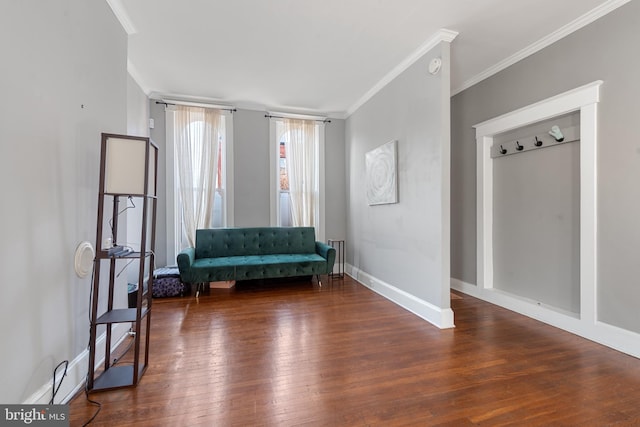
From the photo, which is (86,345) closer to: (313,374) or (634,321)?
(313,374)

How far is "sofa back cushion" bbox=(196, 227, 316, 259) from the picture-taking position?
13.6ft

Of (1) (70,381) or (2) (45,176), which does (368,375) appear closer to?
(1) (70,381)

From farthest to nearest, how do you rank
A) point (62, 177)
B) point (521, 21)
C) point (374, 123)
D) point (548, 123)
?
point (374, 123), point (548, 123), point (521, 21), point (62, 177)

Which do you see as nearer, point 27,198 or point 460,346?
point 27,198

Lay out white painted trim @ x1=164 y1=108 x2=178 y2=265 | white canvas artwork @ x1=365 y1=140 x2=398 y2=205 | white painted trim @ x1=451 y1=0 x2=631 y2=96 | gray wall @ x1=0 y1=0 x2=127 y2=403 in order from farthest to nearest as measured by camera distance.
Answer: white painted trim @ x1=164 y1=108 x2=178 y2=265, white canvas artwork @ x1=365 y1=140 x2=398 y2=205, white painted trim @ x1=451 y1=0 x2=631 y2=96, gray wall @ x1=0 y1=0 x2=127 y2=403

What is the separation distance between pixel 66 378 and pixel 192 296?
208 cm

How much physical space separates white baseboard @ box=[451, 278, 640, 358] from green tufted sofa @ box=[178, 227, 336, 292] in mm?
2155

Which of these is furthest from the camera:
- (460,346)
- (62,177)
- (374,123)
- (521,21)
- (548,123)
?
(374,123)

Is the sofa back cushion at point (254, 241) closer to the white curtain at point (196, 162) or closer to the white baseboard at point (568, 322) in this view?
the white curtain at point (196, 162)

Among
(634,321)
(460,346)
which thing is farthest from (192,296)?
(634,321)

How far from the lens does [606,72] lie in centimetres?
226

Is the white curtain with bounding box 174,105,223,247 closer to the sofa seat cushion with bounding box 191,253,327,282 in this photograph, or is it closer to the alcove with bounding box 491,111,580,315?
the sofa seat cushion with bounding box 191,253,327,282

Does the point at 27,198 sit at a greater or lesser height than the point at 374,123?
lesser

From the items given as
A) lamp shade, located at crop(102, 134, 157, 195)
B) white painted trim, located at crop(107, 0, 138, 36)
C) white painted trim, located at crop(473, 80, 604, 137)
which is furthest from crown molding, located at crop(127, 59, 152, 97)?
white painted trim, located at crop(473, 80, 604, 137)
